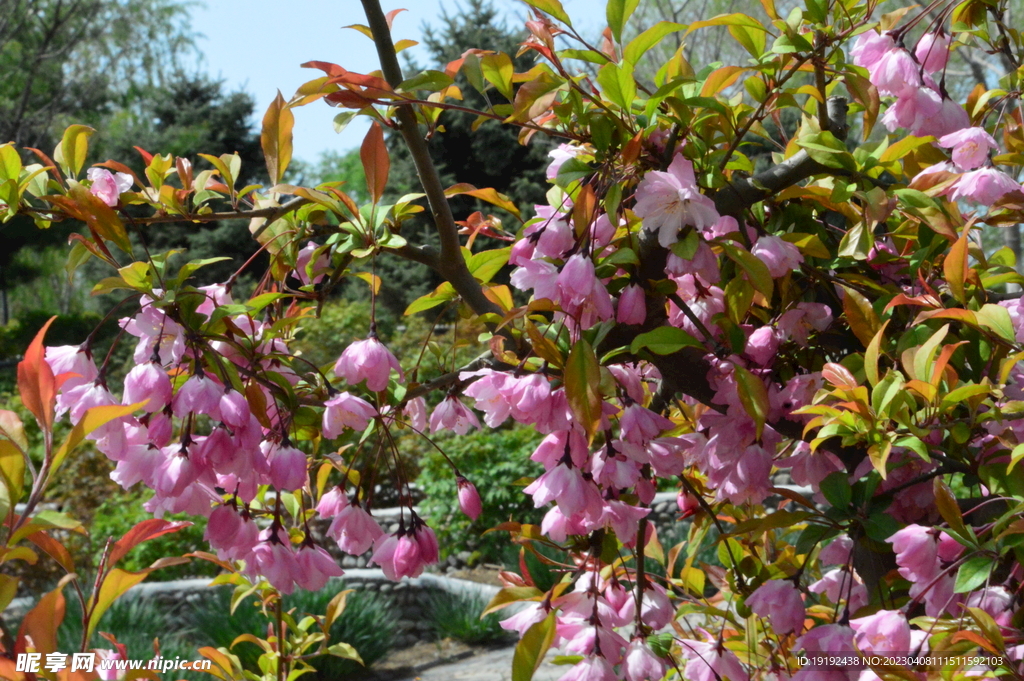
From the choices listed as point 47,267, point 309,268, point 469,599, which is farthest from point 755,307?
point 47,267

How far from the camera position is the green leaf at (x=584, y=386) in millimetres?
660

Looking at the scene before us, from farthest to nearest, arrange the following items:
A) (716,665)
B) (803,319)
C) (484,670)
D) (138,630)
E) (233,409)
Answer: (484,670), (138,630), (716,665), (803,319), (233,409)

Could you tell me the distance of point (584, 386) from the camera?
2.19ft

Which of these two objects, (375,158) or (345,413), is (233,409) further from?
(375,158)

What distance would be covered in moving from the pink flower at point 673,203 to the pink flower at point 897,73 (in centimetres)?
34

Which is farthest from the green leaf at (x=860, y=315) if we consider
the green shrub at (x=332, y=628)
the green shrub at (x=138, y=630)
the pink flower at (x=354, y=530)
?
the green shrub at (x=332, y=628)

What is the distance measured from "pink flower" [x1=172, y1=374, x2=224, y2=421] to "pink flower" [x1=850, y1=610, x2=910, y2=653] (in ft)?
2.08

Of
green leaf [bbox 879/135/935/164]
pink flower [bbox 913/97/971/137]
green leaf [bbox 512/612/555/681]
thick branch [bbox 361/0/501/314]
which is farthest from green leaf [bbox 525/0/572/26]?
green leaf [bbox 512/612/555/681]

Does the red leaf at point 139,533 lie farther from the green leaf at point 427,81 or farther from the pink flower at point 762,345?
the pink flower at point 762,345

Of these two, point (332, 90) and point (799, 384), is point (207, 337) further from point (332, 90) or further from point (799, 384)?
point (799, 384)

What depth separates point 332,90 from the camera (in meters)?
0.73

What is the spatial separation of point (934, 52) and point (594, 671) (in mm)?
847

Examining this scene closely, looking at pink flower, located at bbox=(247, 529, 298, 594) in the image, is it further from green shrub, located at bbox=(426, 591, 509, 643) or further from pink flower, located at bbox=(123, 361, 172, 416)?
green shrub, located at bbox=(426, 591, 509, 643)

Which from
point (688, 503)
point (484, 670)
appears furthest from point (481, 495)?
point (688, 503)
